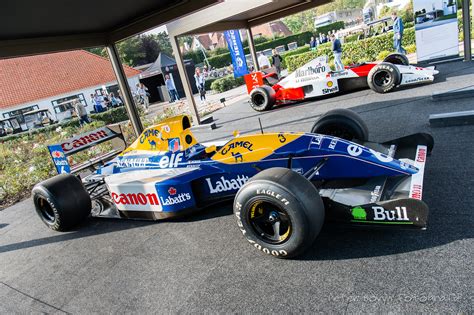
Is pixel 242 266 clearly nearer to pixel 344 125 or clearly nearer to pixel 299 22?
pixel 344 125

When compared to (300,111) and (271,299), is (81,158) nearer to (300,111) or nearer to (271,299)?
(300,111)

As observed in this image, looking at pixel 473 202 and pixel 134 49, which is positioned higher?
pixel 134 49

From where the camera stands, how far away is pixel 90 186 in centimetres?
585

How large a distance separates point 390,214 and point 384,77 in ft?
22.3

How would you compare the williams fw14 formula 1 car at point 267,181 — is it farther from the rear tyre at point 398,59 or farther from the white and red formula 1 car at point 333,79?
the rear tyre at point 398,59

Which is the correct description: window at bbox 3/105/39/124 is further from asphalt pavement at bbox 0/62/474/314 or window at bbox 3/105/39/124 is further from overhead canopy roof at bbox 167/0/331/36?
asphalt pavement at bbox 0/62/474/314

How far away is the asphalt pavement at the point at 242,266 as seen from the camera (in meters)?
2.61

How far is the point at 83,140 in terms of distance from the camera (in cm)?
582

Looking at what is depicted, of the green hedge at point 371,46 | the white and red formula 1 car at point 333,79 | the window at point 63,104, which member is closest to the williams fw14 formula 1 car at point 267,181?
the white and red formula 1 car at point 333,79

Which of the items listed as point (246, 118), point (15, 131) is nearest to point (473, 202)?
point (246, 118)

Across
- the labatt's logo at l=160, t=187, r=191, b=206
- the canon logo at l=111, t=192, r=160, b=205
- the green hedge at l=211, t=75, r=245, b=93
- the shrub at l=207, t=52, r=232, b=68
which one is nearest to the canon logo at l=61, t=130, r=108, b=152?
the canon logo at l=111, t=192, r=160, b=205

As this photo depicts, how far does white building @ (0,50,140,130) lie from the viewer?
2514 cm

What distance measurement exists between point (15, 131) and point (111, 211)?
21445 mm

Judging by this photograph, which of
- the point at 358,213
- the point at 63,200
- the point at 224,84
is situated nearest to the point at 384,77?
the point at 358,213
